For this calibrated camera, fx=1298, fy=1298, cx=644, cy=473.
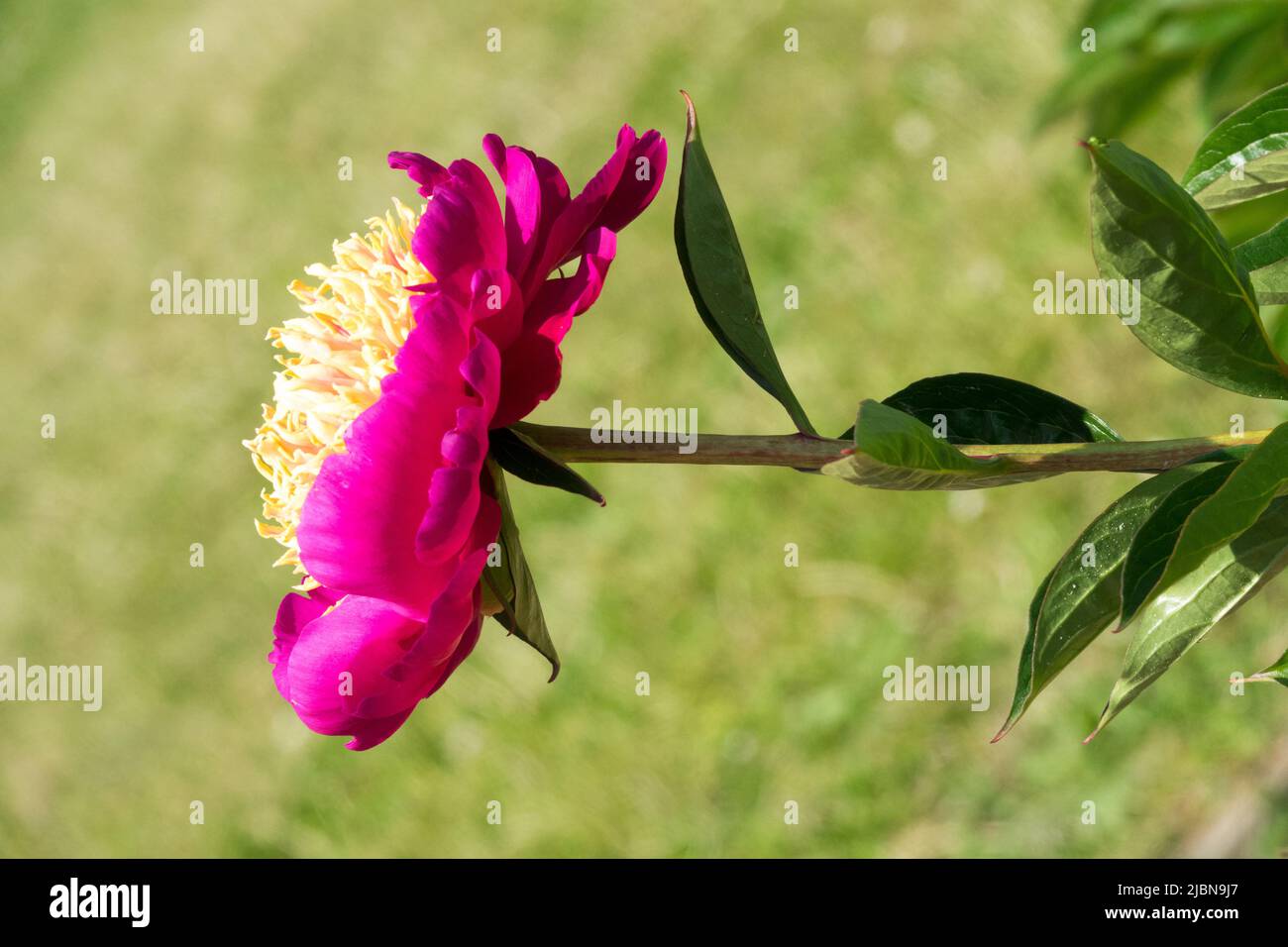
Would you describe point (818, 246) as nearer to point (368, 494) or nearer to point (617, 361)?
point (617, 361)

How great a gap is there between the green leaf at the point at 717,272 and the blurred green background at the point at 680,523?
1244 mm

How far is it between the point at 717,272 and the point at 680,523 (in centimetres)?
199

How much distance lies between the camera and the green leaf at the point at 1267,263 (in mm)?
612

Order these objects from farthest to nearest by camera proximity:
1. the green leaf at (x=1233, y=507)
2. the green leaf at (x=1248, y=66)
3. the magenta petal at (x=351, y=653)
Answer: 1. the green leaf at (x=1248, y=66)
2. the magenta petal at (x=351, y=653)
3. the green leaf at (x=1233, y=507)

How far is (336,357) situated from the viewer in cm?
64

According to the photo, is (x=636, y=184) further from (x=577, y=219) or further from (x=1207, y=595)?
(x=1207, y=595)

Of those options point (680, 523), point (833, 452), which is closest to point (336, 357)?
point (833, 452)

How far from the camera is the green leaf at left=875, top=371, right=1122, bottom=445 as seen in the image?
0.61 metres

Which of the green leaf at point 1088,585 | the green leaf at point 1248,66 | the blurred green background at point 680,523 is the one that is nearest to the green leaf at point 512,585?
the green leaf at point 1088,585

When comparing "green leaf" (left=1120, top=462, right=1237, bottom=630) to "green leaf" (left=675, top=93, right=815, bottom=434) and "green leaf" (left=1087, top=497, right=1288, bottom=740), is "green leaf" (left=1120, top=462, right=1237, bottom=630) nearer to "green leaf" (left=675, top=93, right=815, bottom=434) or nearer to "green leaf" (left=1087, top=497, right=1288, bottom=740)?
"green leaf" (left=1087, top=497, right=1288, bottom=740)

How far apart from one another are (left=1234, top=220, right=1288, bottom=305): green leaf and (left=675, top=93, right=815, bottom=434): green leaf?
0.22 meters

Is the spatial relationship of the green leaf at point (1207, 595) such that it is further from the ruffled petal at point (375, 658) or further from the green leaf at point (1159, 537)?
the ruffled petal at point (375, 658)

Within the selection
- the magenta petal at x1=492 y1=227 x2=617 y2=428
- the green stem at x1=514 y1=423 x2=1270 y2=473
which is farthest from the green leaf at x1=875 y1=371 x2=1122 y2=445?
the magenta petal at x1=492 y1=227 x2=617 y2=428

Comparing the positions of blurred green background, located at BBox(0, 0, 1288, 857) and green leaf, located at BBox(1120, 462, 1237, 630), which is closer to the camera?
green leaf, located at BBox(1120, 462, 1237, 630)
